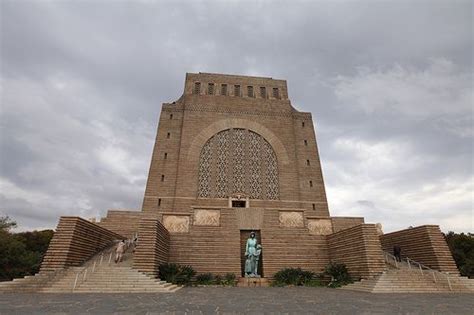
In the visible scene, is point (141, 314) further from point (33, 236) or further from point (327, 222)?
point (33, 236)

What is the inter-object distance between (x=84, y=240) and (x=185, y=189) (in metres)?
9.37

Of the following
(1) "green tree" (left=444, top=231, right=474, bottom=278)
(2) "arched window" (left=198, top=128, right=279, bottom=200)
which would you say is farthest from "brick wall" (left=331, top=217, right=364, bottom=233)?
(1) "green tree" (left=444, top=231, right=474, bottom=278)

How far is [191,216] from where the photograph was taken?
1394cm

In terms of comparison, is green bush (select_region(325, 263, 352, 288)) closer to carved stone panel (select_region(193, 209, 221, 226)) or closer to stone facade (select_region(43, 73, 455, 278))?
stone facade (select_region(43, 73, 455, 278))

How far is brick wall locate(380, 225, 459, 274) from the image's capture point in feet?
37.7

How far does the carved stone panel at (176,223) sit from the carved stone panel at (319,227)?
20.8ft

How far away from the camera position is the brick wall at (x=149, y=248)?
10016 millimetres

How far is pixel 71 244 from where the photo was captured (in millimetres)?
10523

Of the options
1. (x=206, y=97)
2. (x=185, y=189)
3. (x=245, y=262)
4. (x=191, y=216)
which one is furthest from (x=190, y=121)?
(x=245, y=262)

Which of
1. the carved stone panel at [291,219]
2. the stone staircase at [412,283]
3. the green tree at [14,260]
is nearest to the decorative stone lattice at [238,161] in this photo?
the carved stone panel at [291,219]

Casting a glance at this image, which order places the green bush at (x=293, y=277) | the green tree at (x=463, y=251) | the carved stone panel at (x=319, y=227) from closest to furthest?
the green bush at (x=293, y=277) → the carved stone panel at (x=319, y=227) → the green tree at (x=463, y=251)

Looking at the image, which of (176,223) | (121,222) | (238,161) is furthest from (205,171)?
(176,223)

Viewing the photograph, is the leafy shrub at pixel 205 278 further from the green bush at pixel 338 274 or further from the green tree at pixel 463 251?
the green tree at pixel 463 251

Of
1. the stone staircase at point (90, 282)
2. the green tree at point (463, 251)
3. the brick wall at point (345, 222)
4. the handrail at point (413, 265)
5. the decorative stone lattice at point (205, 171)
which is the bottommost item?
the stone staircase at point (90, 282)
